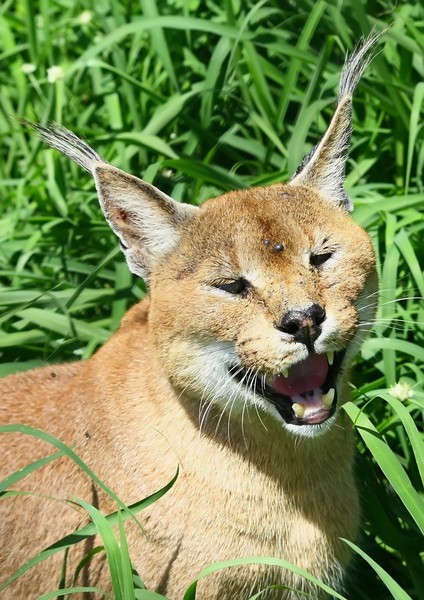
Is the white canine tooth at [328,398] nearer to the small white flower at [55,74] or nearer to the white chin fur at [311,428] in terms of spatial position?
the white chin fur at [311,428]

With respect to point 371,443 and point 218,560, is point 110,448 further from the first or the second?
Answer: point 371,443

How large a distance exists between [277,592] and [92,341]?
1.51 m

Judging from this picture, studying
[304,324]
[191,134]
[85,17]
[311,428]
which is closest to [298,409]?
[311,428]

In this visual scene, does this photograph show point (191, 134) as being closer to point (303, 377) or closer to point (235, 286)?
point (235, 286)

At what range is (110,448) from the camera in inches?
146

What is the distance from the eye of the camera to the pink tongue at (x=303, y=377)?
3.44 meters

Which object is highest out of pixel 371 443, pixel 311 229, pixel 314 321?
pixel 311 229

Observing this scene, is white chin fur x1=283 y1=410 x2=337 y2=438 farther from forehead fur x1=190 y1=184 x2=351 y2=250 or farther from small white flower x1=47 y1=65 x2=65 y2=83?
small white flower x1=47 y1=65 x2=65 y2=83

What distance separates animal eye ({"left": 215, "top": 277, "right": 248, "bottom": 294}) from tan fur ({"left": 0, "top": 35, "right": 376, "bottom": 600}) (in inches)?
0.7

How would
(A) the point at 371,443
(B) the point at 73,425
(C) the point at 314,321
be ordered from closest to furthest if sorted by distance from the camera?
(C) the point at 314,321, (A) the point at 371,443, (B) the point at 73,425

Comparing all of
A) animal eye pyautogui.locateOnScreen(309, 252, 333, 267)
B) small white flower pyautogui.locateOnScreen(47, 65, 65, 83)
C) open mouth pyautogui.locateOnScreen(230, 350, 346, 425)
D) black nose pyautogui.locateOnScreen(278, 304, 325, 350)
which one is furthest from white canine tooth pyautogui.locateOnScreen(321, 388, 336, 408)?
small white flower pyautogui.locateOnScreen(47, 65, 65, 83)

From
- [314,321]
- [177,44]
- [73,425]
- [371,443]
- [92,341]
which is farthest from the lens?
[177,44]

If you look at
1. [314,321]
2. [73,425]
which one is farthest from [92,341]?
[314,321]

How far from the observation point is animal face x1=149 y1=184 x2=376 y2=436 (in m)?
3.32
